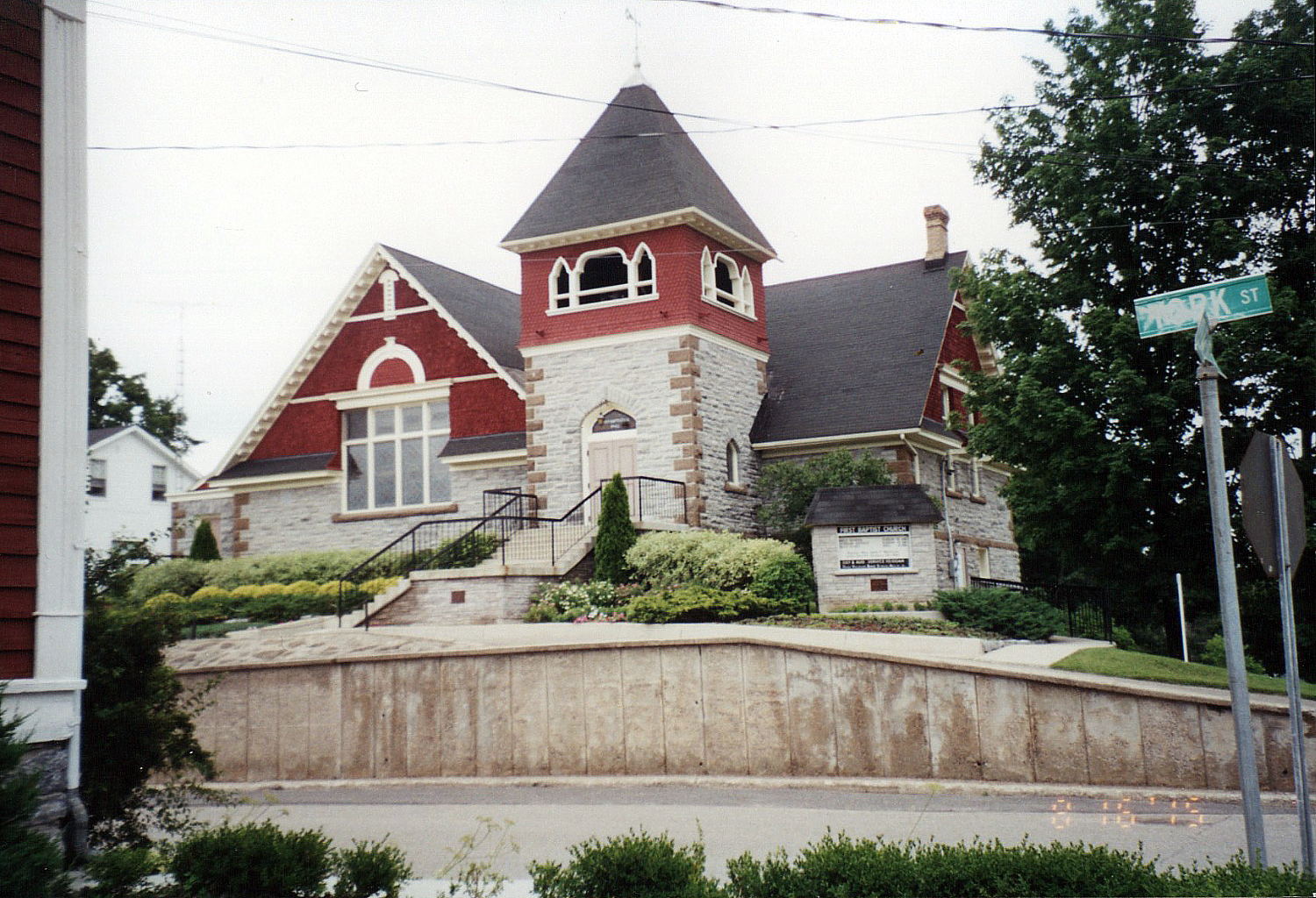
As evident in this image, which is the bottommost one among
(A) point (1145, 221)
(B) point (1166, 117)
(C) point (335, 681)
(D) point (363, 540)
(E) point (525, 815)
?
(E) point (525, 815)

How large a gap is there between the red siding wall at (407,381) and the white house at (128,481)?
1450 centimetres

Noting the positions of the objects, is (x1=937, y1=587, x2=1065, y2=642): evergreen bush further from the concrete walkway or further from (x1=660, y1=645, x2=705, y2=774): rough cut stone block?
(x1=660, y1=645, x2=705, y2=774): rough cut stone block

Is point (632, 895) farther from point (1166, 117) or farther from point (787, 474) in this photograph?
point (787, 474)

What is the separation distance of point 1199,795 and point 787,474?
1393cm

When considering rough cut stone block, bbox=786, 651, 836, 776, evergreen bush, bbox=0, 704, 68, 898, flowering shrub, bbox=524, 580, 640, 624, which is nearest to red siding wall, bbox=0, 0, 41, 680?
evergreen bush, bbox=0, 704, 68, 898

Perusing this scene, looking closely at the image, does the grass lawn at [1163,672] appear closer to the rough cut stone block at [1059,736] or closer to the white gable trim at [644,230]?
the rough cut stone block at [1059,736]

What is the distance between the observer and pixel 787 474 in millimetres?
25125

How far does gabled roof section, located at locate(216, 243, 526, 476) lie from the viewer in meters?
28.7

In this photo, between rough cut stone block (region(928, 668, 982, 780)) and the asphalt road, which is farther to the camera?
rough cut stone block (region(928, 668, 982, 780))

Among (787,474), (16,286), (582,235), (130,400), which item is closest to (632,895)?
(16,286)

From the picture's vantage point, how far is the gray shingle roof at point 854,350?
26.2 meters

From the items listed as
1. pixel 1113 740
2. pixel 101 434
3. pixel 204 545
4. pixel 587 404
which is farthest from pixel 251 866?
pixel 101 434

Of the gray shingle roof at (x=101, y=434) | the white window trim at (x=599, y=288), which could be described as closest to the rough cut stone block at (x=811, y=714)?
the white window trim at (x=599, y=288)

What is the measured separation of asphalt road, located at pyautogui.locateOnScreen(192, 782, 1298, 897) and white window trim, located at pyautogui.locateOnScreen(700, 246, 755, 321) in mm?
14095
